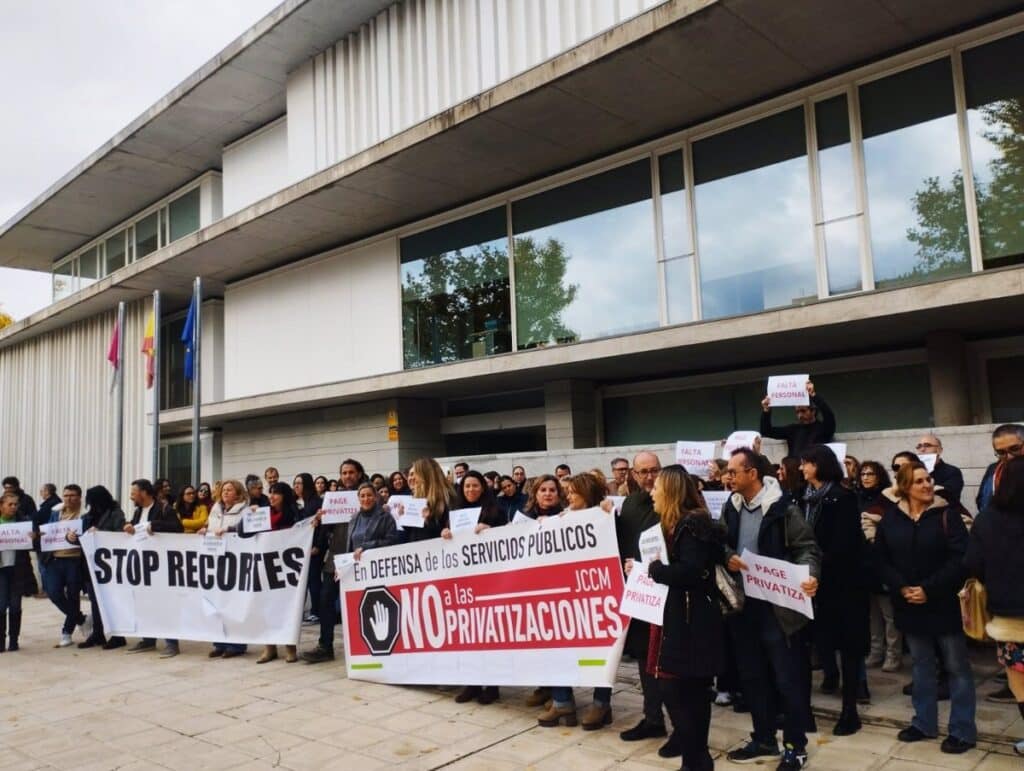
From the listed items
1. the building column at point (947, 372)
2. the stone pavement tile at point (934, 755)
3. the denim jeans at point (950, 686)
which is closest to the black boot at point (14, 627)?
the stone pavement tile at point (934, 755)

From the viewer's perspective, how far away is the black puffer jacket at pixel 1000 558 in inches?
172

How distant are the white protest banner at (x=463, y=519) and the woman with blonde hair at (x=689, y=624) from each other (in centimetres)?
250

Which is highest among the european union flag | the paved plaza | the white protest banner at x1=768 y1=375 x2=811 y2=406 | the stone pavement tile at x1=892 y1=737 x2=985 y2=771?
the european union flag

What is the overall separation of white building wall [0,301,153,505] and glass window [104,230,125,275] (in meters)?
1.93

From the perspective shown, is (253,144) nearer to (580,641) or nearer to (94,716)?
(94,716)

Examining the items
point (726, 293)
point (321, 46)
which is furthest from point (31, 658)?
point (321, 46)

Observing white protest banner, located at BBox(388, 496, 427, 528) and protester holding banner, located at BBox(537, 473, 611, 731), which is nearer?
protester holding banner, located at BBox(537, 473, 611, 731)

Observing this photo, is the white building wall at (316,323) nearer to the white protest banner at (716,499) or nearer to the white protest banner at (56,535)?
the white protest banner at (56,535)

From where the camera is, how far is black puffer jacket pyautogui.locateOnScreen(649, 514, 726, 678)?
432 centimetres

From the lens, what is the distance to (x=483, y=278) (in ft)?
49.4

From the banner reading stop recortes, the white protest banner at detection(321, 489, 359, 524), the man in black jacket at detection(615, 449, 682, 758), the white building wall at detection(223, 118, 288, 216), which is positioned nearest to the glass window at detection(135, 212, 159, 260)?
the white building wall at detection(223, 118, 288, 216)

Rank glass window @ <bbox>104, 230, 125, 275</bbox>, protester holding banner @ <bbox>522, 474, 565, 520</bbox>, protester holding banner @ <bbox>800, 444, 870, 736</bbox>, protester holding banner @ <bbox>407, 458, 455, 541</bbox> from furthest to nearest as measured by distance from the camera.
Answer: glass window @ <bbox>104, 230, 125, 275</bbox>, protester holding banner @ <bbox>407, 458, 455, 541</bbox>, protester holding banner @ <bbox>522, 474, 565, 520</bbox>, protester holding banner @ <bbox>800, 444, 870, 736</bbox>

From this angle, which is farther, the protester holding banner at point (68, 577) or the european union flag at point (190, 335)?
the european union flag at point (190, 335)

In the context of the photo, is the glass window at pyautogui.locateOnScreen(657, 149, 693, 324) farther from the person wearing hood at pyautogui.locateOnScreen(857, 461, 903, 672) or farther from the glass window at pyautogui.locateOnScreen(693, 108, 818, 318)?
the person wearing hood at pyautogui.locateOnScreen(857, 461, 903, 672)
